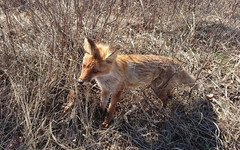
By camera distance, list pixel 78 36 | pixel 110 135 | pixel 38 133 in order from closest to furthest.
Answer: pixel 38 133
pixel 110 135
pixel 78 36

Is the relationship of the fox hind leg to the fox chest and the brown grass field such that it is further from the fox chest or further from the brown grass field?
the fox chest

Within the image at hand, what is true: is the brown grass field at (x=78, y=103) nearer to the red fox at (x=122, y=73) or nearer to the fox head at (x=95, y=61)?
the red fox at (x=122, y=73)

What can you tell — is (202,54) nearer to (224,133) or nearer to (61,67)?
(224,133)

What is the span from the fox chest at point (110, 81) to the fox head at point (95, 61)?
0.61ft

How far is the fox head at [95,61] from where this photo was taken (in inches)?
111

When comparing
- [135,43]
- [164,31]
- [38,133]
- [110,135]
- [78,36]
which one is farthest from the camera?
[164,31]

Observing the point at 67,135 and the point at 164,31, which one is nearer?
the point at 67,135

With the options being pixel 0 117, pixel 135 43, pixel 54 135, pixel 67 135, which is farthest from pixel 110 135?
pixel 135 43

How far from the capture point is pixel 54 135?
323 cm

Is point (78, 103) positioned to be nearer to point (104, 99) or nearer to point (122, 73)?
point (104, 99)

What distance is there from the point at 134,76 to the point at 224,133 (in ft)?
6.25

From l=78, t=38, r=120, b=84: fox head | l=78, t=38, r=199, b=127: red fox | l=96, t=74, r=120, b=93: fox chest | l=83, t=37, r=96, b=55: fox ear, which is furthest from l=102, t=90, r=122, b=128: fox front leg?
l=83, t=37, r=96, b=55: fox ear

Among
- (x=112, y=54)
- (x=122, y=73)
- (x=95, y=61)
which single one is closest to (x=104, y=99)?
(x=122, y=73)

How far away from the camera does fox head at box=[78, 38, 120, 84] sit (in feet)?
9.25
